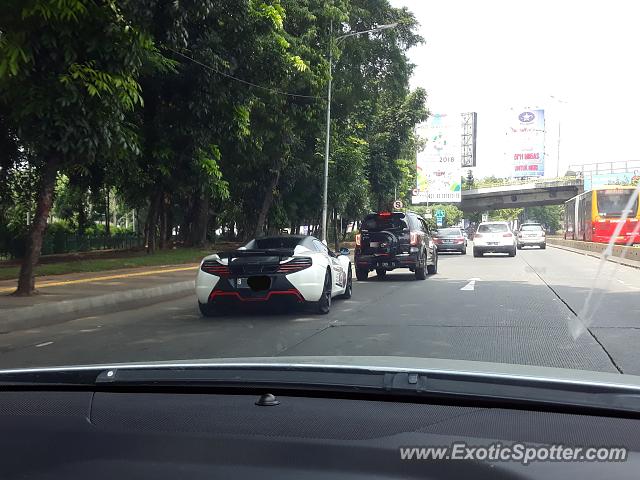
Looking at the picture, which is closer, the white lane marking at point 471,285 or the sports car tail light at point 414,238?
the white lane marking at point 471,285

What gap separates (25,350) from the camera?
324 inches

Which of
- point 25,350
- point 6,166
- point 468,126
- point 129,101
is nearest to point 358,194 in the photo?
point 6,166

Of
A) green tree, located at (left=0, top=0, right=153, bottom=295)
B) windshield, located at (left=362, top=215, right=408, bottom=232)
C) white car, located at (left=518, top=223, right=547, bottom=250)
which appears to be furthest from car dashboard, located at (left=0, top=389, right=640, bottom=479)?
white car, located at (left=518, top=223, right=547, bottom=250)

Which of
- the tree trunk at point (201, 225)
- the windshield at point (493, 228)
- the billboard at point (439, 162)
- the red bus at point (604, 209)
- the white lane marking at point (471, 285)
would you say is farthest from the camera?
the billboard at point (439, 162)

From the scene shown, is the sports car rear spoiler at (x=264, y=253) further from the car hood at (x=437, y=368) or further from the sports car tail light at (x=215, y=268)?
the car hood at (x=437, y=368)

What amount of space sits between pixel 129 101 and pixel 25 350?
15.7 feet

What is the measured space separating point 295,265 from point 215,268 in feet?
4.22

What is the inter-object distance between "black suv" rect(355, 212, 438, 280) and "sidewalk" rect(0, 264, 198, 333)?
467 centimetres

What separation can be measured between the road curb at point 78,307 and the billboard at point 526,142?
6031 centimetres

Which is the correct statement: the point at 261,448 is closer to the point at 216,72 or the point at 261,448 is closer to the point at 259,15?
the point at 216,72

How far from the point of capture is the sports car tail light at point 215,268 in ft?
33.8

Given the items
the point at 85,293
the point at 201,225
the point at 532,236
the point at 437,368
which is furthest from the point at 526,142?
the point at 437,368

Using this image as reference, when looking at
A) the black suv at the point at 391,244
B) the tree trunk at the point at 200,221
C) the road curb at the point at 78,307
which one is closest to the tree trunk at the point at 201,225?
the tree trunk at the point at 200,221

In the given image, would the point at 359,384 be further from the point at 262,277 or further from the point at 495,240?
the point at 495,240
